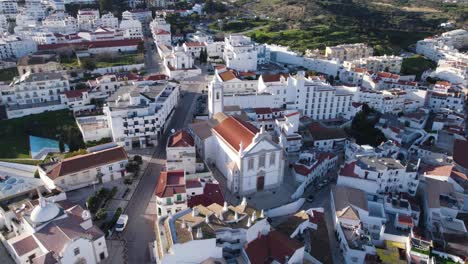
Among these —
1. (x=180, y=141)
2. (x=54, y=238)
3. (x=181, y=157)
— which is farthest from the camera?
(x=180, y=141)

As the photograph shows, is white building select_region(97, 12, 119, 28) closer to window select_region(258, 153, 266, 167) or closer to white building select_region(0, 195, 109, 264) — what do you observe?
window select_region(258, 153, 266, 167)

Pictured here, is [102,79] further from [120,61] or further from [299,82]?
[299,82]

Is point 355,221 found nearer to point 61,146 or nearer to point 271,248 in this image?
point 271,248

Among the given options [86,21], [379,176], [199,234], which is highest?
[86,21]

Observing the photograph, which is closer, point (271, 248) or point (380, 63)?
point (271, 248)

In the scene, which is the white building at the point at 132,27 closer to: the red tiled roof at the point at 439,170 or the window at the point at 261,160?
the window at the point at 261,160

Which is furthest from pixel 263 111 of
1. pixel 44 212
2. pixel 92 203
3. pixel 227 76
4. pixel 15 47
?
pixel 15 47

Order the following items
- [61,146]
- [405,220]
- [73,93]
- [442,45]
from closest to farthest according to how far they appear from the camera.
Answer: [405,220], [61,146], [73,93], [442,45]
